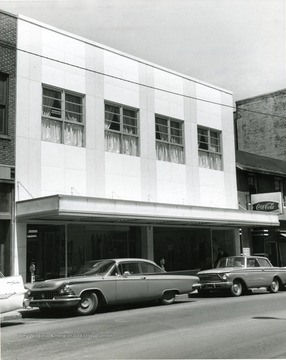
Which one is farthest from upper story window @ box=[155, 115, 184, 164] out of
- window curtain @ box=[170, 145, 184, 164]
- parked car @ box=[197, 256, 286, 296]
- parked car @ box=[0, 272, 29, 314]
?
parked car @ box=[0, 272, 29, 314]

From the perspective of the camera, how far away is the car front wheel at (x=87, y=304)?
12.1 meters

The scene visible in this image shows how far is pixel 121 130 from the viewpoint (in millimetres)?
20828

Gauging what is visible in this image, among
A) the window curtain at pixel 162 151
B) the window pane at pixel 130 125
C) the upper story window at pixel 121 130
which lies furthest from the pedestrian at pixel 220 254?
the window pane at pixel 130 125

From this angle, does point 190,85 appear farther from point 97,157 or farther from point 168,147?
point 97,157

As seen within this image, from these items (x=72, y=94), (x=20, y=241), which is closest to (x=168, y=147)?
(x=72, y=94)

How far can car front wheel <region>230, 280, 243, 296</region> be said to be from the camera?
654 inches

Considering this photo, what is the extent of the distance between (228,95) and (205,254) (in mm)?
8868

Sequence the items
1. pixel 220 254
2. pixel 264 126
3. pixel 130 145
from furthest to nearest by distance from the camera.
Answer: pixel 264 126, pixel 220 254, pixel 130 145

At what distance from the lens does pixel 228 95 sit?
2650cm

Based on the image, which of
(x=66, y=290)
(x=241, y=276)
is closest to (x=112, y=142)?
(x=241, y=276)

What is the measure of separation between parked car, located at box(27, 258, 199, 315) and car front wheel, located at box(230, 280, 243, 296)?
6.90 ft

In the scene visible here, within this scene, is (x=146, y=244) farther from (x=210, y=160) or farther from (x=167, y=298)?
(x=167, y=298)

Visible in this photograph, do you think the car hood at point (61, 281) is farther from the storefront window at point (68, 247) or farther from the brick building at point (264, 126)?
the brick building at point (264, 126)

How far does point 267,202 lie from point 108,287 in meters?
15.5
